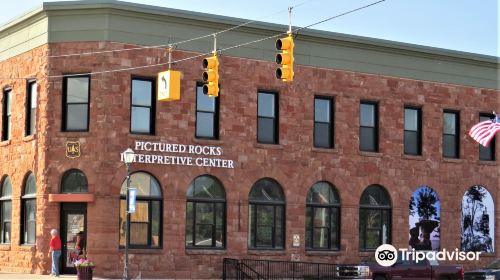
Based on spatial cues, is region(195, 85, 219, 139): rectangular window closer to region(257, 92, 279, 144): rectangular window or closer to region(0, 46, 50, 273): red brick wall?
region(257, 92, 279, 144): rectangular window

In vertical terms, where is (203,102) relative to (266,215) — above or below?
above

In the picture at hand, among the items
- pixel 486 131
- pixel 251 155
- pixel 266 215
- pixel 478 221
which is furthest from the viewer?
pixel 478 221

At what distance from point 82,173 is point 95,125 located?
1.88m

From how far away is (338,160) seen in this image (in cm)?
4159

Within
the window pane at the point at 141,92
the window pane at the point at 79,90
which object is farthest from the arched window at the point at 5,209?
the window pane at the point at 141,92

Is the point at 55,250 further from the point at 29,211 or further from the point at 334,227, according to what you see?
the point at 334,227

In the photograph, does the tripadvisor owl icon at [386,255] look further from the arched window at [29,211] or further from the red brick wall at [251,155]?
the arched window at [29,211]

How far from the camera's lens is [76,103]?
3719cm

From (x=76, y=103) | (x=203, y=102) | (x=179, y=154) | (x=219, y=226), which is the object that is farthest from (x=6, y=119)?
(x=219, y=226)

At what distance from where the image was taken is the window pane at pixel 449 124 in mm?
45188

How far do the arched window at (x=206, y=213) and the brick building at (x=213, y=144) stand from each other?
0.18 ft

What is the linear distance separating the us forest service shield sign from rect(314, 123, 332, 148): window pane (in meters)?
10.4

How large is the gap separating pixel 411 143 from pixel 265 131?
25.3 feet

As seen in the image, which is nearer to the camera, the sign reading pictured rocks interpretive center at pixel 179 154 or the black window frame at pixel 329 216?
the sign reading pictured rocks interpretive center at pixel 179 154
